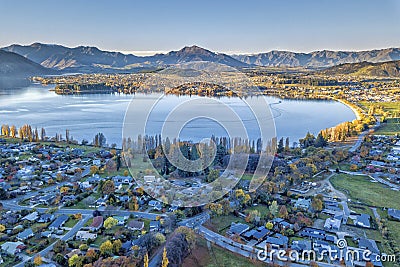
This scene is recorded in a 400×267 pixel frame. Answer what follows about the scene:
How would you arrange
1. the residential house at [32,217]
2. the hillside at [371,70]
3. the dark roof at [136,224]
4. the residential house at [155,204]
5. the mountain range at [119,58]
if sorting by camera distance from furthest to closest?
the mountain range at [119,58] < the hillside at [371,70] < the residential house at [155,204] < the residential house at [32,217] < the dark roof at [136,224]

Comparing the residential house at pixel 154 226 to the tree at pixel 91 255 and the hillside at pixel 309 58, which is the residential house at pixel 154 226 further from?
the hillside at pixel 309 58

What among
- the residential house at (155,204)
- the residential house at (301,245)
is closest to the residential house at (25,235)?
the residential house at (155,204)

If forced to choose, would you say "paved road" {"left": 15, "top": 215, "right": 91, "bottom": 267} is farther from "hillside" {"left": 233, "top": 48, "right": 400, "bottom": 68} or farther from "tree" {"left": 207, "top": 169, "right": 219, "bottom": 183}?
"hillside" {"left": 233, "top": 48, "right": 400, "bottom": 68}

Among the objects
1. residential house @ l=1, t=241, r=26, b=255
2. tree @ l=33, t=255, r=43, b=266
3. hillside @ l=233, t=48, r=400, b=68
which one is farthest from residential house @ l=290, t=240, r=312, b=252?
hillside @ l=233, t=48, r=400, b=68

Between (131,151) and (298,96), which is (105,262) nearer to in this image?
(131,151)

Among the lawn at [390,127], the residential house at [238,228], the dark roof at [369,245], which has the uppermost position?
the lawn at [390,127]

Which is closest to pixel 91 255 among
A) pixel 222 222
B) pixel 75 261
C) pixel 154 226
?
pixel 75 261
